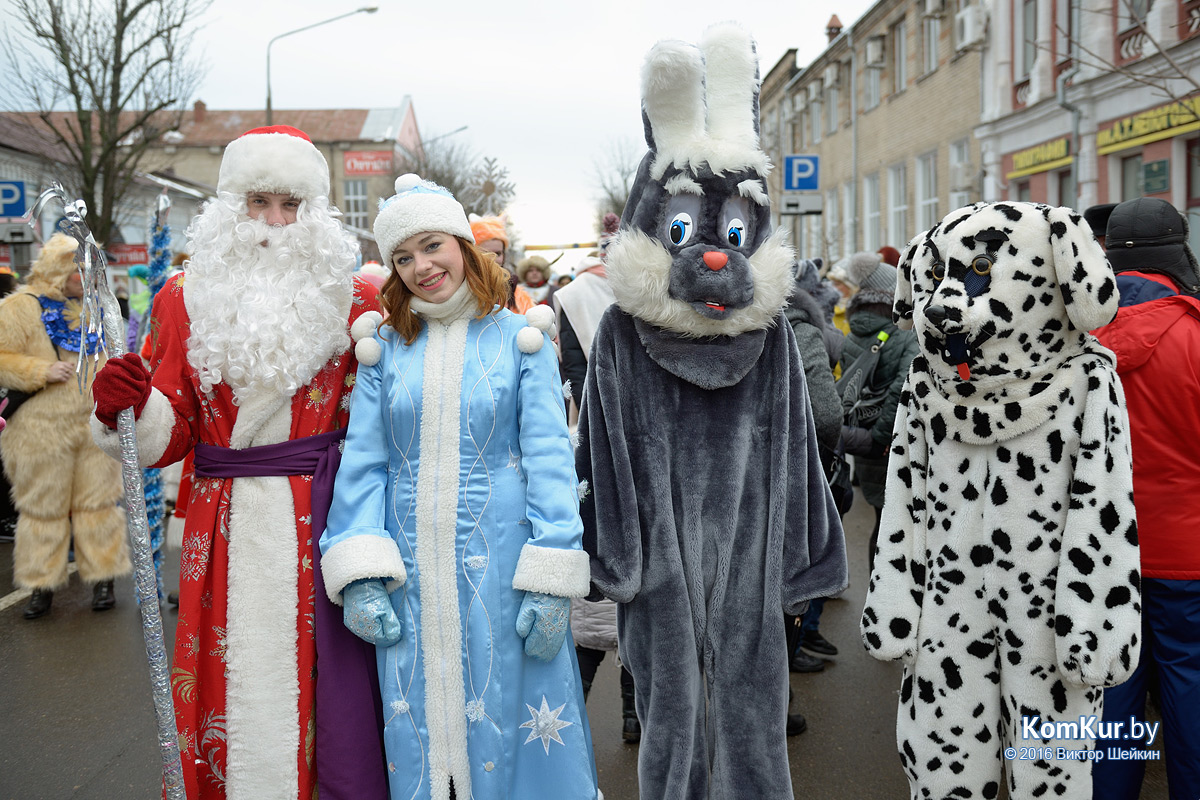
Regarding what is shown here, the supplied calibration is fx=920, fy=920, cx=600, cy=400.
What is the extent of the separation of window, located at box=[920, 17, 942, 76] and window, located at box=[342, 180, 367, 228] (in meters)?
38.1

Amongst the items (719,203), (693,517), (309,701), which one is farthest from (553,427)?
(309,701)

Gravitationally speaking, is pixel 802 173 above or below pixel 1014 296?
above

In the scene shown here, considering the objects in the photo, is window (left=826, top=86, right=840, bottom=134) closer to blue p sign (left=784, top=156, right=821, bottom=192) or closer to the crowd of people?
blue p sign (left=784, top=156, right=821, bottom=192)

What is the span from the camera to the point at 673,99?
104 inches

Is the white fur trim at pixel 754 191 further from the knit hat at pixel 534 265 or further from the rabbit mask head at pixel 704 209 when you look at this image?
the knit hat at pixel 534 265

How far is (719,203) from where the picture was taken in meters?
2.68

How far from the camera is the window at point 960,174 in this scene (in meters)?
18.5

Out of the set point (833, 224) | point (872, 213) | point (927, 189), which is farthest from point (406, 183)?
point (833, 224)

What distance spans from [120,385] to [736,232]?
1738mm

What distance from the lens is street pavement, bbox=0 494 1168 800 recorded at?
3.52 m

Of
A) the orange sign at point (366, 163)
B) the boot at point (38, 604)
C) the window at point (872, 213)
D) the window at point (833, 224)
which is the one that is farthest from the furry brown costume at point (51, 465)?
the orange sign at point (366, 163)

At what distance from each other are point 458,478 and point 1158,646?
2.15m

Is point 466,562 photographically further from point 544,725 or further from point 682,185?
point 682,185

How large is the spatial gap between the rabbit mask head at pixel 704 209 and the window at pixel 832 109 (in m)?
26.8
